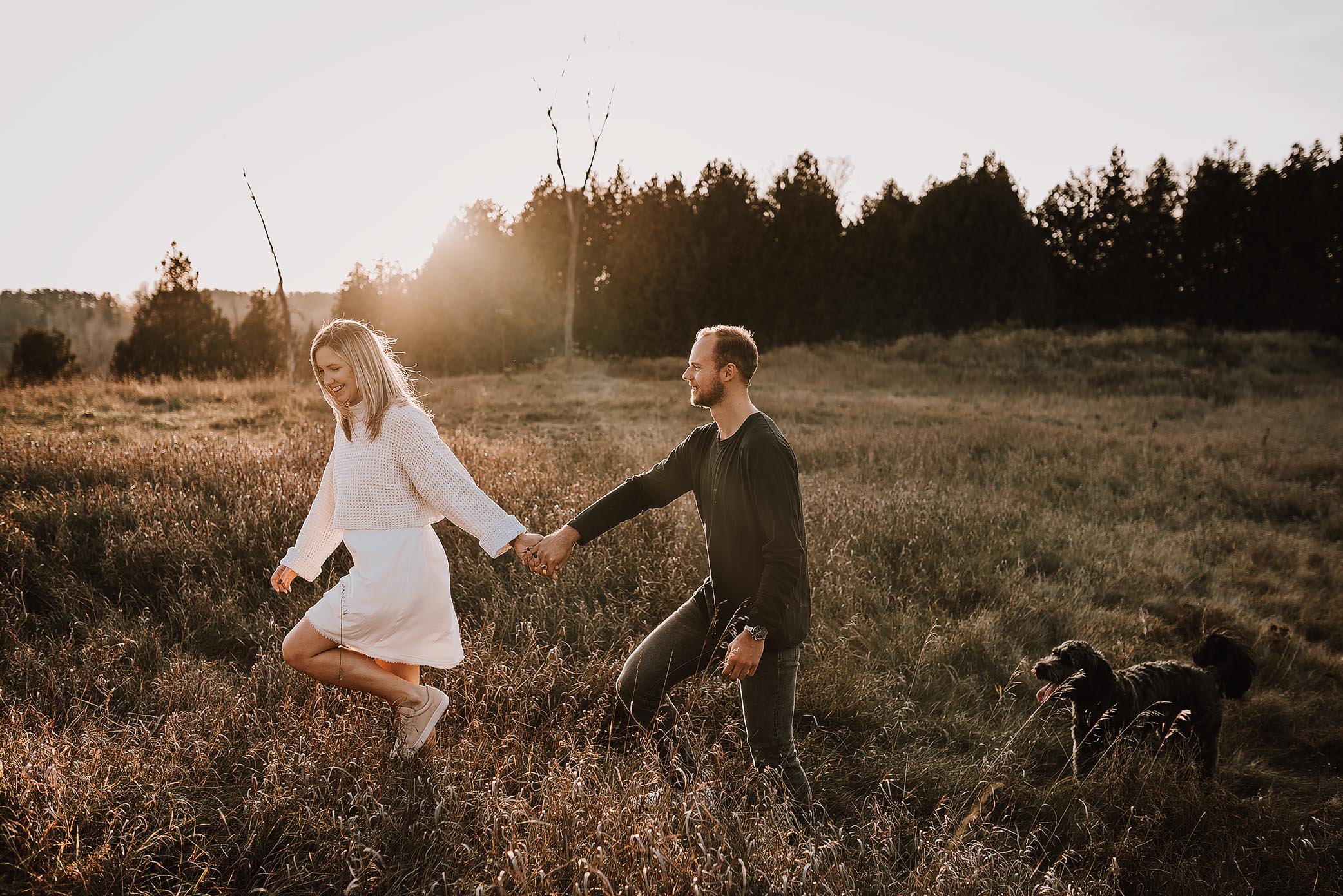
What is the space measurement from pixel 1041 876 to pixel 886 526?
3.76 m

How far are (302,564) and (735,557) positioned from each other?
6.45 feet

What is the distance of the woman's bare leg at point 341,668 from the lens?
298 cm

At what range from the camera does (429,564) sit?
3.05 m

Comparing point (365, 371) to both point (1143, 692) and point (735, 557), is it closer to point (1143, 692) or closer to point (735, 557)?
point (735, 557)

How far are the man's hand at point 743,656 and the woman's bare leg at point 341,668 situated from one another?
4.34ft

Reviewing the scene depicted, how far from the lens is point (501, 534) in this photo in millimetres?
3123

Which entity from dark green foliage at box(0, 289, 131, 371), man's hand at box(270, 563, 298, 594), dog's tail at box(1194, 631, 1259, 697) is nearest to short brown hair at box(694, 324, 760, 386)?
man's hand at box(270, 563, 298, 594)

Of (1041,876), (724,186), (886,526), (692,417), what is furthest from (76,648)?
(724,186)

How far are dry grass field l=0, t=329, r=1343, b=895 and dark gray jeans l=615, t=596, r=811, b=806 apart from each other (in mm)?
148

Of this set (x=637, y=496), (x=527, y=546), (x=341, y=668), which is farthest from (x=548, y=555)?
(x=341, y=668)

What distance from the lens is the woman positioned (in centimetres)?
297

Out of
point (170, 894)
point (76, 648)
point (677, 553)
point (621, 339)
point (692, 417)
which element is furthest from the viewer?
point (621, 339)

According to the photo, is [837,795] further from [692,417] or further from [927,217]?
[927,217]

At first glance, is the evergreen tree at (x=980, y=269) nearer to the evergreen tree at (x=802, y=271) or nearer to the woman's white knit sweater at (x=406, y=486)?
the evergreen tree at (x=802, y=271)
